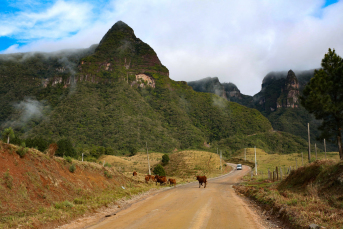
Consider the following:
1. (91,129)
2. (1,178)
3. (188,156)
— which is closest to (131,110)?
(91,129)

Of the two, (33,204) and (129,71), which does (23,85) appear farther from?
(33,204)

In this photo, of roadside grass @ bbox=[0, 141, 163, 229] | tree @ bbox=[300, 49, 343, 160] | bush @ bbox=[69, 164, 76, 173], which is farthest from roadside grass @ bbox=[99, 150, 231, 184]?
roadside grass @ bbox=[0, 141, 163, 229]

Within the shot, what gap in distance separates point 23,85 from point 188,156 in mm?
149534

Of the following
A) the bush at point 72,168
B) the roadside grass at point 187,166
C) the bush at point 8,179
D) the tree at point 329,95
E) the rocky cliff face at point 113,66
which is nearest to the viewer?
the bush at point 8,179

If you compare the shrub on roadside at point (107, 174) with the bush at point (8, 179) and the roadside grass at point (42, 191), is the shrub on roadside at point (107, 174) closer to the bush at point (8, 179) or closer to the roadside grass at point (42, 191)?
the roadside grass at point (42, 191)

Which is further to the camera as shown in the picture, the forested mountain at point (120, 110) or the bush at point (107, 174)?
the forested mountain at point (120, 110)

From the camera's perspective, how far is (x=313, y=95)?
2419 cm

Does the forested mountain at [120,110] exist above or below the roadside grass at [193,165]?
above

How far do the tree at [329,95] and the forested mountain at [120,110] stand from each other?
80779mm

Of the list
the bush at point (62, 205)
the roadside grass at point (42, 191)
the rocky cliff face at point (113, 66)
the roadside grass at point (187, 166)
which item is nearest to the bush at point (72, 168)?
the roadside grass at point (42, 191)

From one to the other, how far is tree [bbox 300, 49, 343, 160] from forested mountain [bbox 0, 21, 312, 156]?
80.8 metres

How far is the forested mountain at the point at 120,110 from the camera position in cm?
11644

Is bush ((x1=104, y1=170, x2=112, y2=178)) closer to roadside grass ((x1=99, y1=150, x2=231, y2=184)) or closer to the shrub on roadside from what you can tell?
the shrub on roadside

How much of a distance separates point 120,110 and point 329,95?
4658 inches
